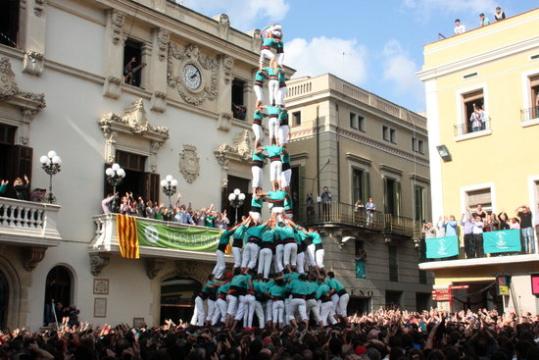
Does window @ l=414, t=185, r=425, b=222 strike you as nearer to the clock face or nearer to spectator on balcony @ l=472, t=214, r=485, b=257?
spectator on balcony @ l=472, t=214, r=485, b=257

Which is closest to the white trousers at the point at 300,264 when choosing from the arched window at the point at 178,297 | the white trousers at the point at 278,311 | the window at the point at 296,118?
the white trousers at the point at 278,311

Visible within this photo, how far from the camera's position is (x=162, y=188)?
26094 millimetres

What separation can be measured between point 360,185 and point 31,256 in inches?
699

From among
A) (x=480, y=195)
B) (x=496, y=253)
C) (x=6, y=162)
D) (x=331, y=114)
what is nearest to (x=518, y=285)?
(x=496, y=253)

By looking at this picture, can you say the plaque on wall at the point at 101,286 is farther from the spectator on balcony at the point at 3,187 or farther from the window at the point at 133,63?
the window at the point at 133,63

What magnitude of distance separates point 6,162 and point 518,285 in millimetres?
16285

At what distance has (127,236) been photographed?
2342 centimetres


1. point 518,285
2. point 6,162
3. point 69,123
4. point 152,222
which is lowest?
point 518,285

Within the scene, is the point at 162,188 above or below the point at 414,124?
below

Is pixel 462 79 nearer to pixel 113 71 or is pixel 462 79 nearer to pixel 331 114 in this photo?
pixel 331 114

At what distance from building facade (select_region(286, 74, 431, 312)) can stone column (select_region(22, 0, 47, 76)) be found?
14.1 meters

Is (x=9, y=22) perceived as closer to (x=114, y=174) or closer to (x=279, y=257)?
(x=114, y=174)

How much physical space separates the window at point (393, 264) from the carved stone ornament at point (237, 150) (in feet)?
32.4

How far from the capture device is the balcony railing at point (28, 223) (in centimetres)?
2053
